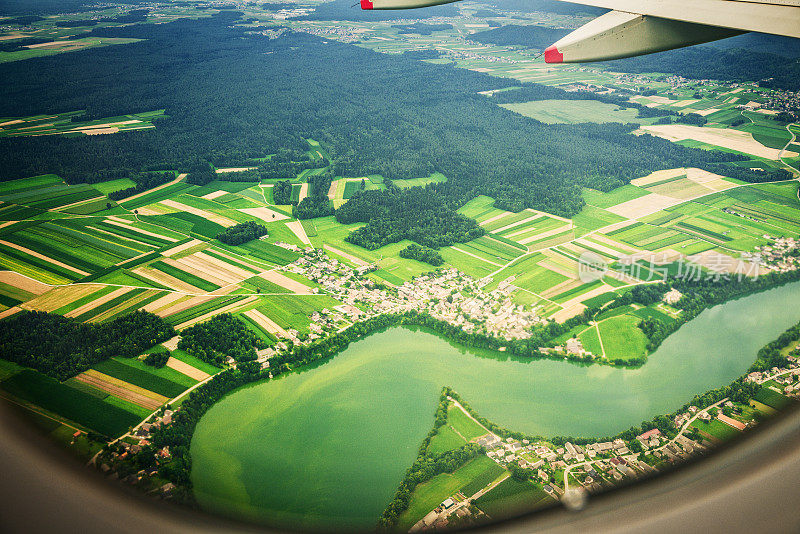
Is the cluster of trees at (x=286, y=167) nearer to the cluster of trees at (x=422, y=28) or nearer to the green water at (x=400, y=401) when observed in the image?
the green water at (x=400, y=401)

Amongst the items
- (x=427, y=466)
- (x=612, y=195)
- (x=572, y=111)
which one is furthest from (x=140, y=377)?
(x=572, y=111)

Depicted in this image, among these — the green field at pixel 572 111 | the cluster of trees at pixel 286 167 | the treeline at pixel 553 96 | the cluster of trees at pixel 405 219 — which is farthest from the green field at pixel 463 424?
the treeline at pixel 553 96

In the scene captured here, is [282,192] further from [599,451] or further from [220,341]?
[599,451]

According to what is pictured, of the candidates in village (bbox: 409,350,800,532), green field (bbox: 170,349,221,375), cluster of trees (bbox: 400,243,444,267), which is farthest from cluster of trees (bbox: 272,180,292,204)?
village (bbox: 409,350,800,532)

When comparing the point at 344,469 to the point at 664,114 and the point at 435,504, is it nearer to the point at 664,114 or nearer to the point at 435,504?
the point at 435,504

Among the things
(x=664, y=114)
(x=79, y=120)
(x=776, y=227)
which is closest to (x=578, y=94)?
(x=664, y=114)

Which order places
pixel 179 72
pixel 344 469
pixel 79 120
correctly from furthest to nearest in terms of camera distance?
pixel 179 72
pixel 79 120
pixel 344 469
